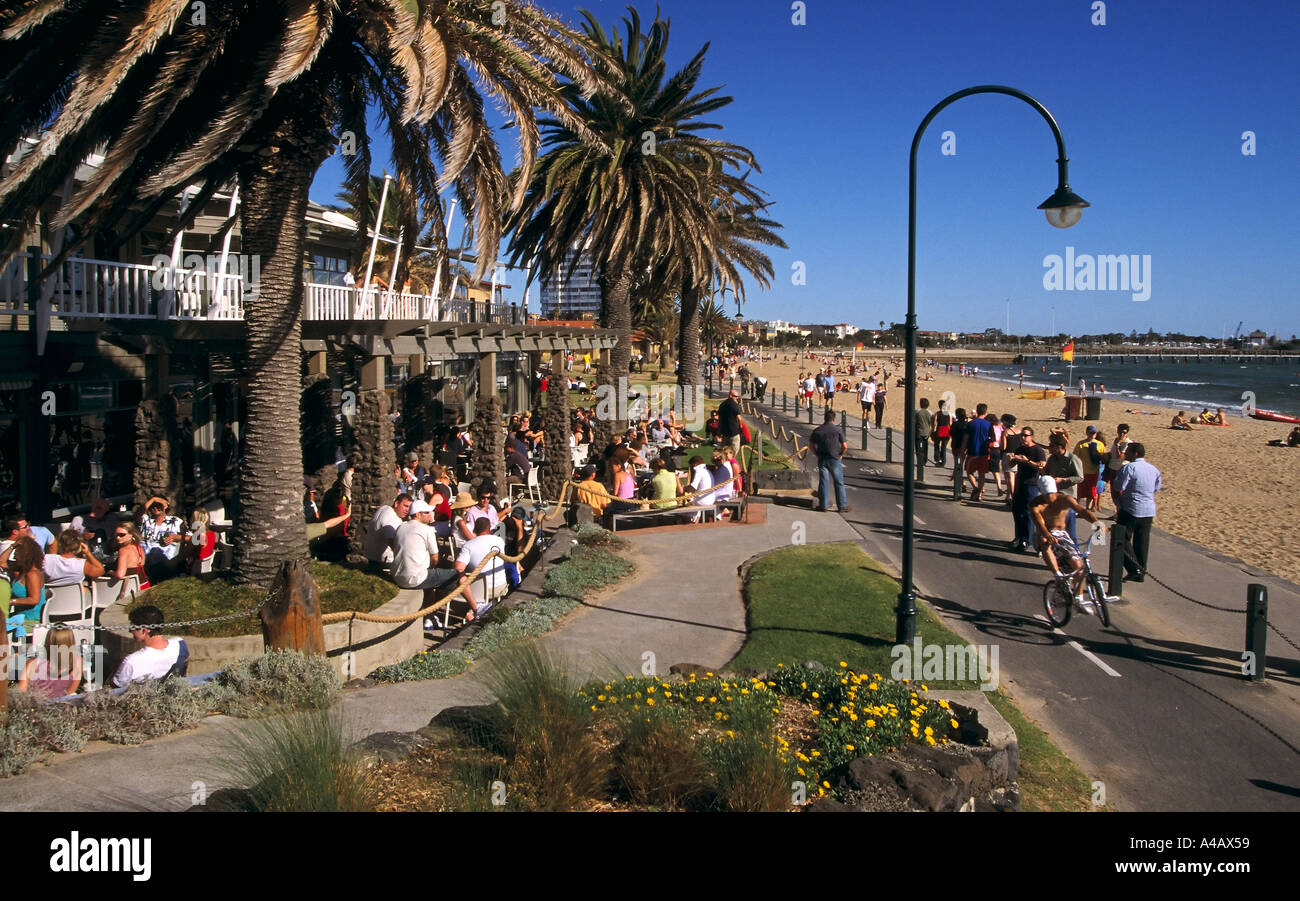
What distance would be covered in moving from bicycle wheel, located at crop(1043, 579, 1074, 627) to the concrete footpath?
11.1 ft

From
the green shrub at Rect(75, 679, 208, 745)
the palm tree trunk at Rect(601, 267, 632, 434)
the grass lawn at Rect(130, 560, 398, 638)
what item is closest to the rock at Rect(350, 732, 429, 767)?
the green shrub at Rect(75, 679, 208, 745)

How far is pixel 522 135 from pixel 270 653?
5.67 m

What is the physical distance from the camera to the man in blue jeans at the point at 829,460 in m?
16.6

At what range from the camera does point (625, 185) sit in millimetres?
21453

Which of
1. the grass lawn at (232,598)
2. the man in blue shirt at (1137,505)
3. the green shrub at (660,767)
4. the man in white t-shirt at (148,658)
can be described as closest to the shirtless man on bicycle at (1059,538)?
the man in blue shirt at (1137,505)

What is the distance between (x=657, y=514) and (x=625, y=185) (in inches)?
366

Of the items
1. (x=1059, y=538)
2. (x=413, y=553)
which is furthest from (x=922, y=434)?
(x=413, y=553)

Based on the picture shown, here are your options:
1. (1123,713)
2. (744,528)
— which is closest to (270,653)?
(1123,713)

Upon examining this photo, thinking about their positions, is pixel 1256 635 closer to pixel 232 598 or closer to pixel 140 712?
pixel 140 712

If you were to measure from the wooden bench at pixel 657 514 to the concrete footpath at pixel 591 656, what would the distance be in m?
0.37

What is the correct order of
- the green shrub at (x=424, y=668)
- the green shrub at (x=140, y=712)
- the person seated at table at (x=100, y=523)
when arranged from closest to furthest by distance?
the green shrub at (x=140, y=712), the green shrub at (x=424, y=668), the person seated at table at (x=100, y=523)

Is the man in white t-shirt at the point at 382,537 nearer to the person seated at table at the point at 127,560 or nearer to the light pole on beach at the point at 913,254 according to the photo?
the person seated at table at the point at 127,560

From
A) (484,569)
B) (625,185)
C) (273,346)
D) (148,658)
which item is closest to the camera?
(148,658)
